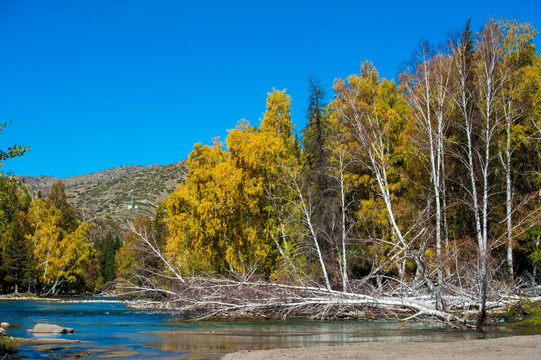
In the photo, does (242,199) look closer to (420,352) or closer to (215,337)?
(215,337)

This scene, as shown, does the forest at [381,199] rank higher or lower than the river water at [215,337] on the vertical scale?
higher

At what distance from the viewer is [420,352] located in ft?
31.6

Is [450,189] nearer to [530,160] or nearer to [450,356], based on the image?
[530,160]

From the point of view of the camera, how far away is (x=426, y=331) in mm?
15039

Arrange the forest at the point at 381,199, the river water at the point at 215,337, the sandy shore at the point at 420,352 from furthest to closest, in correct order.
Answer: the forest at the point at 381,199 < the river water at the point at 215,337 < the sandy shore at the point at 420,352

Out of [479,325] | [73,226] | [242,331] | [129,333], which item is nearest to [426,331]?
[479,325]

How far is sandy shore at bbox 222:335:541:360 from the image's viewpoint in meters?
9.05

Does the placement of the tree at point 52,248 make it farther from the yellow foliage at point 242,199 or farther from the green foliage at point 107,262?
the yellow foliage at point 242,199

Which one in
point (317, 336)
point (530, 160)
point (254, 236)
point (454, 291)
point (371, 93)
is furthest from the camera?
point (371, 93)

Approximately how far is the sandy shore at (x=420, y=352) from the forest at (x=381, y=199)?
17.0ft

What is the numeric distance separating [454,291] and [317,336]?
606 cm

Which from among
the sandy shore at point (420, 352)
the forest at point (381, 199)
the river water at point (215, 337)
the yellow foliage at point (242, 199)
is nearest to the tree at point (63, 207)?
the forest at point (381, 199)

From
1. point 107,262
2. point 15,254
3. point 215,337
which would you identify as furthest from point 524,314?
point 107,262

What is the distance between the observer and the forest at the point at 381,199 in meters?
19.0
